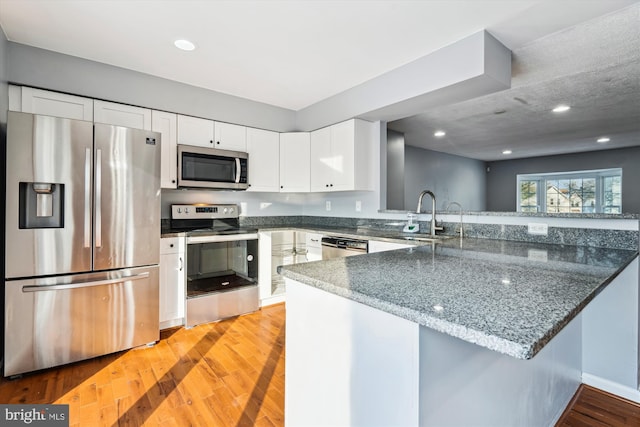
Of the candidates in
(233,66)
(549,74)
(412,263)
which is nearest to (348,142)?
(233,66)

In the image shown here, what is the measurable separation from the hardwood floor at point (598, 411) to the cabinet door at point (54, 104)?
3844mm

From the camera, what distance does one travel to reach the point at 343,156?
3361 mm

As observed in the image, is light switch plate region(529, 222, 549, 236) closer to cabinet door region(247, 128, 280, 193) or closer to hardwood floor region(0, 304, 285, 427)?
hardwood floor region(0, 304, 285, 427)

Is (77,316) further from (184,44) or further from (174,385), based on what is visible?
(184,44)

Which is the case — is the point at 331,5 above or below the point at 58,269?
above

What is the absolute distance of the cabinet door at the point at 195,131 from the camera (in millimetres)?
3100

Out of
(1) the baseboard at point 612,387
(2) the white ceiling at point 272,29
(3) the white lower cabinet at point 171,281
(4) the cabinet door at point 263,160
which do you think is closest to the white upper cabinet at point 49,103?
(2) the white ceiling at point 272,29

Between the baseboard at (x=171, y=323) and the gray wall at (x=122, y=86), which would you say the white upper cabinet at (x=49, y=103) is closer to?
the gray wall at (x=122, y=86)

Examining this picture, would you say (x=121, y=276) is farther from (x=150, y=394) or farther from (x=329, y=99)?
(x=329, y=99)

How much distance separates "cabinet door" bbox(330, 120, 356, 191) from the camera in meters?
3.28

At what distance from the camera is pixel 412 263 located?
4.39 feet

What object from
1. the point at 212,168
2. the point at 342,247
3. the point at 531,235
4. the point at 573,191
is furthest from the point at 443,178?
the point at 212,168

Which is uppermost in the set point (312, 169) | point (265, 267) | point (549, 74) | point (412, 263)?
point (549, 74)

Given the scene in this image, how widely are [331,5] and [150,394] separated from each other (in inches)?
100
